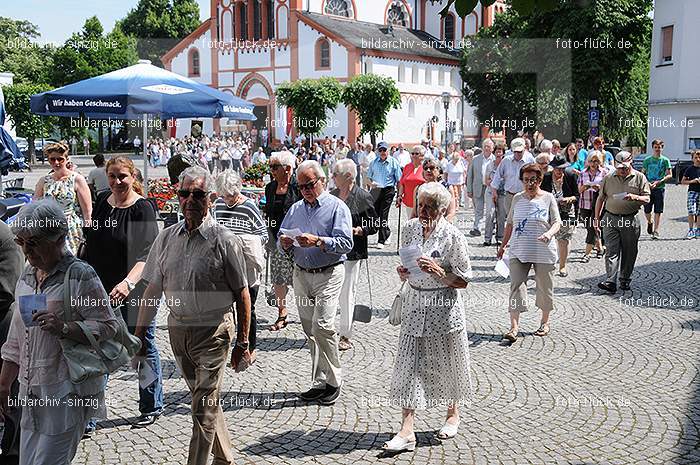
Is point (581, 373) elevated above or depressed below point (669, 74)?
below

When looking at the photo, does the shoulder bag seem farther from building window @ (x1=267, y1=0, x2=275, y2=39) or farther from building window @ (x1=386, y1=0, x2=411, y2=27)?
building window @ (x1=386, y1=0, x2=411, y2=27)

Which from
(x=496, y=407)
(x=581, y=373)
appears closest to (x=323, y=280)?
(x=496, y=407)

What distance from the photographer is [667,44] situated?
3859cm

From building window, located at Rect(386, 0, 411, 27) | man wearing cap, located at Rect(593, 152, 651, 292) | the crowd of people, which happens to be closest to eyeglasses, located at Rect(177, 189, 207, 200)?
the crowd of people

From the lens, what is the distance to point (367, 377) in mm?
6828

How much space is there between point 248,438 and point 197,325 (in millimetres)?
1418

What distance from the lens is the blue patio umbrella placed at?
1083 centimetres

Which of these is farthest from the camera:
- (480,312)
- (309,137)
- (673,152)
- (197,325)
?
(309,137)

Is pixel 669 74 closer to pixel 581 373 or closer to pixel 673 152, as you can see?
pixel 673 152

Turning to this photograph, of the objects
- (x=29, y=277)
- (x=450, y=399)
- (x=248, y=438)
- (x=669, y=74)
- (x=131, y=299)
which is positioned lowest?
(x=248, y=438)

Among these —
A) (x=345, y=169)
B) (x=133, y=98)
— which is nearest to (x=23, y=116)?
(x=133, y=98)

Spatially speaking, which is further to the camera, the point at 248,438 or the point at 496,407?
the point at 496,407

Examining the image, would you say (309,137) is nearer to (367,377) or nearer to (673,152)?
(673,152)

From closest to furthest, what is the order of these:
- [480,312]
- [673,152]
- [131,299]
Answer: [131,299], [480,312], [673,152]
